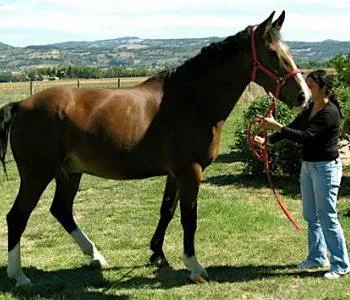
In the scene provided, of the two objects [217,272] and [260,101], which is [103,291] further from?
[260,101]

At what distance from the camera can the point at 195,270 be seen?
17.9ft

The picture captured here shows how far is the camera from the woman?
5199 millimetres

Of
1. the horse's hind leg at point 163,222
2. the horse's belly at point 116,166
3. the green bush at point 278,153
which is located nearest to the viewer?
the horse's belly at point 116,166

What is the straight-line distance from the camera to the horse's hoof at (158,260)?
6.01 metres

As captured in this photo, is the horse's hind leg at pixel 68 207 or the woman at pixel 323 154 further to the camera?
the horse's hind leg at pixel 68 207

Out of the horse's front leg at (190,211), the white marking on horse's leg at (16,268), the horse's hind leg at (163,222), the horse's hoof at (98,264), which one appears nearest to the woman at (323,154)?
the horse's front leg at (190,211)

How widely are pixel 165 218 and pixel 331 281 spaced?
72.4 inches

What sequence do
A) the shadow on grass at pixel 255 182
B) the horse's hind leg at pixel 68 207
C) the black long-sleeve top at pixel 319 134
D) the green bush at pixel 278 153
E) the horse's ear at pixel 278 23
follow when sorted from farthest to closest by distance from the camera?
1. the green bush at pixel 278 153
2. the shadow on grass at pixel 255 182
3. the horse's hind leg at pixel 68 207
4. the black long-sleeve top at pixel 319 134
5. the horse's ear at pixel 278 23

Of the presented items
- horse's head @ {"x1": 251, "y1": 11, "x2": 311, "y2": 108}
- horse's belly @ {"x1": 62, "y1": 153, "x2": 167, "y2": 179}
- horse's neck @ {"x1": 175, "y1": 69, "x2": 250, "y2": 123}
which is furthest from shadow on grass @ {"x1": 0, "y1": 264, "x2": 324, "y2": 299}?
horse's head @ {"x1": 251, "y1": 11, "x2": 311, "y2": 108}

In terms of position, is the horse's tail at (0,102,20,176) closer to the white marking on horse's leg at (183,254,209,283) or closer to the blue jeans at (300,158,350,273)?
the white marking on horse's leg at (183,254,209,283)

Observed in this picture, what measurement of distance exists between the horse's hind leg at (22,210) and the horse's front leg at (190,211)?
134cm

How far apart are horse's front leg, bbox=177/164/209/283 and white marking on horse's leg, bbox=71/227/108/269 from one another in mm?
1033

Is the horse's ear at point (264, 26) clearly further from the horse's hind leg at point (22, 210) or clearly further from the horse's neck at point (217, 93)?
the horse's hind leg at point (22, 210)

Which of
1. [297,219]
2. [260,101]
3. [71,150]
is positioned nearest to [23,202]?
[71,150]
